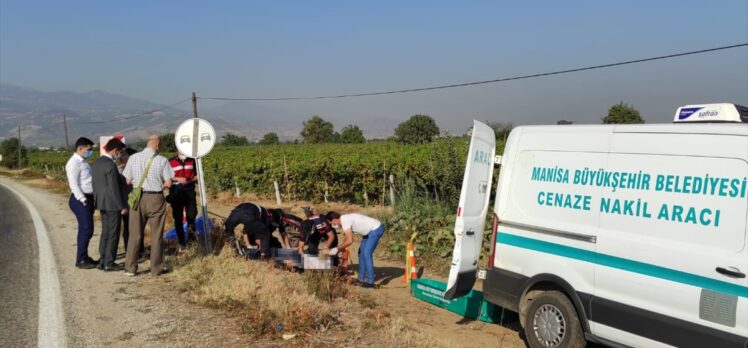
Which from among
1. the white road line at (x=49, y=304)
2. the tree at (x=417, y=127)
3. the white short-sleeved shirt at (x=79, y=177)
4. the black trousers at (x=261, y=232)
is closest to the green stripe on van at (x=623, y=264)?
the black trousers at (x=261, y=232)

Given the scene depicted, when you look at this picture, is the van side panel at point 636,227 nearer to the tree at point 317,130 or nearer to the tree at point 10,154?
the tree at point 10,154

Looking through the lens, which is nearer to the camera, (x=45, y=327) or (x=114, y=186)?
(x=45, y=327)

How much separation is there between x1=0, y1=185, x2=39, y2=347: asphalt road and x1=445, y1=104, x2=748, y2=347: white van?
13.3ft

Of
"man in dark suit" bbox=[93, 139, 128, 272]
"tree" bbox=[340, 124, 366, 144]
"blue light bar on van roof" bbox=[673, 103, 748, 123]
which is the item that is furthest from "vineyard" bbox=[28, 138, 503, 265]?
"tree" bbox=[340, 124, 366, 144]

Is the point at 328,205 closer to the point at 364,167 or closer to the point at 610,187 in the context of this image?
the point at 364,167

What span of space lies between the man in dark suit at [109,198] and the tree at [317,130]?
86304mm

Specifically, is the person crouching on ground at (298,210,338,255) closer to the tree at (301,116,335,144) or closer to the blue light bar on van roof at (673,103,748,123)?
the blue light bar on van roof at (673,103,748,123)

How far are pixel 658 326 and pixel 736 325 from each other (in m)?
0.57

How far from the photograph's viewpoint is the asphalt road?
5156mm

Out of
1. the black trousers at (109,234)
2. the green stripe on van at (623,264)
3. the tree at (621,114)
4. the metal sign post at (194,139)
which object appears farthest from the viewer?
the tree at (621,114)

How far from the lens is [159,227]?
7.51 m

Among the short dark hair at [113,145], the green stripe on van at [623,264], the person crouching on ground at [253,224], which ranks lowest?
the person crouching on ground at [253,224]

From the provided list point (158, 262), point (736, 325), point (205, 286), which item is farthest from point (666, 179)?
point (158, 262)

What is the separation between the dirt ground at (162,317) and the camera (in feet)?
16.7
